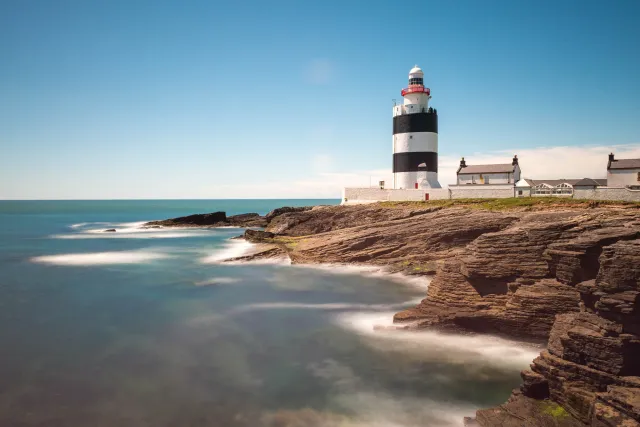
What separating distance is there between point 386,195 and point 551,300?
34.1 m

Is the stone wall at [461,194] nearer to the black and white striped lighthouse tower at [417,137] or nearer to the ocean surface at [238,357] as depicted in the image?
the black and white striped lighthouse tower at [417,137]

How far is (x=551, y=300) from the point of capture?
1611cm

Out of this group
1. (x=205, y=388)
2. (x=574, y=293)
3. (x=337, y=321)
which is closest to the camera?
(x=205, y=388)

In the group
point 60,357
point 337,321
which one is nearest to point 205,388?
point 60,357

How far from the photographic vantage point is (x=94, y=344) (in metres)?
18.6

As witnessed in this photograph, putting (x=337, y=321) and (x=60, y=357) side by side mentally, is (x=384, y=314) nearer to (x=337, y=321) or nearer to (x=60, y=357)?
(x=337, y=321)

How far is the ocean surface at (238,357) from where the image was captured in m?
13.1

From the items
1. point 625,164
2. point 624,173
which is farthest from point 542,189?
point 625,164

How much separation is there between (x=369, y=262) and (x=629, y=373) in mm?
22912

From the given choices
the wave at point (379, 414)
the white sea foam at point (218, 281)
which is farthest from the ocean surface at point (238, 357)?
the white sea foam at point (218, 281)

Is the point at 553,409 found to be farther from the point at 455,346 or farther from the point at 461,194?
the point at 461,194

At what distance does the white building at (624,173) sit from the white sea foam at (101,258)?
160 feet

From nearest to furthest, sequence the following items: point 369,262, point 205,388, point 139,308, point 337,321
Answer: point 205,388
point 337,321
point 139,308
point 369,262

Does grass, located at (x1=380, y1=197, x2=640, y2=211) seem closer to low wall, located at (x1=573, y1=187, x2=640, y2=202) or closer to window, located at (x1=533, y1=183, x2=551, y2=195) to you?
low wall, located at (x1=573, y1=187, x2=640, y2=202)
